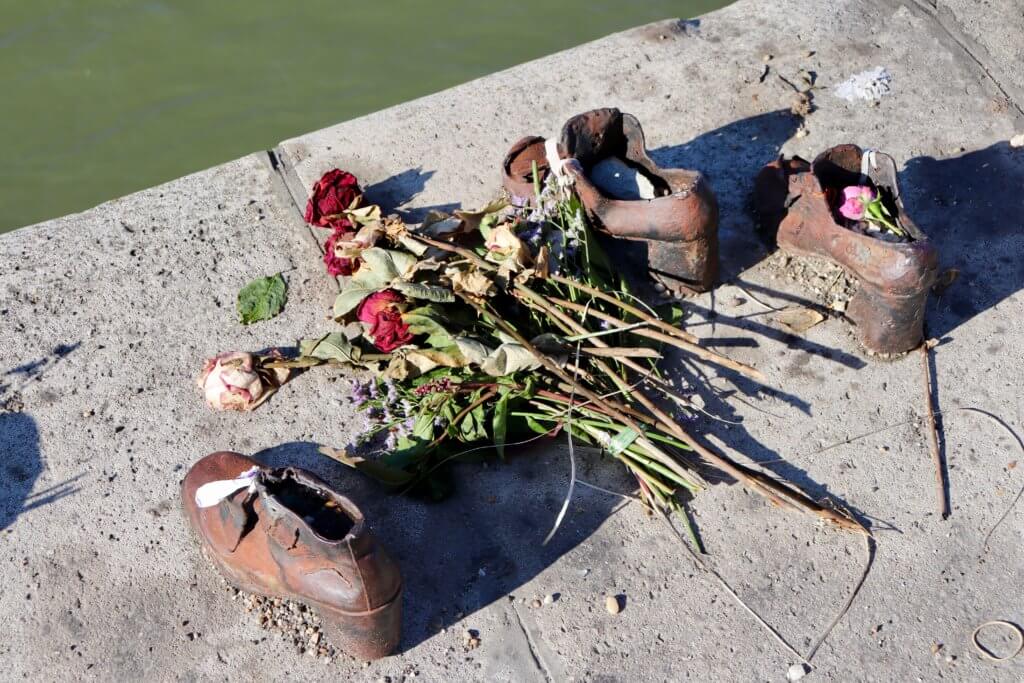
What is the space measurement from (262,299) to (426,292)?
67 centimetres

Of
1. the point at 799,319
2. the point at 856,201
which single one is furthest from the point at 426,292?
the point at 856,201

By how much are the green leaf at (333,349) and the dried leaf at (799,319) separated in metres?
1.43

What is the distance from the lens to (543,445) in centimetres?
308

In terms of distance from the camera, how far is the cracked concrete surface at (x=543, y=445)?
2.71 metres

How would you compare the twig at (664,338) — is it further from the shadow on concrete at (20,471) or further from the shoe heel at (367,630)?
the shadow on concrete at (20,471)

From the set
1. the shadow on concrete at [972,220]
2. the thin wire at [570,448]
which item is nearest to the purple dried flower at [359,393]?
the thin wire at [570,448]

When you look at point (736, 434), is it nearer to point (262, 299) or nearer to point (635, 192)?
point (635, 192)

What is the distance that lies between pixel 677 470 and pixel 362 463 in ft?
3.01

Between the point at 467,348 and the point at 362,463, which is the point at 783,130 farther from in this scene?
the point at 362,463

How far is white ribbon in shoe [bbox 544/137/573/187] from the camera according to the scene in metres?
3.22

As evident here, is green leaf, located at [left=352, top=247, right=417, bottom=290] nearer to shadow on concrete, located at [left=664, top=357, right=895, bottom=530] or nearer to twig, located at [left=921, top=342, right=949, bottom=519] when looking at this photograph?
shadow on concrete, located at [left=664, top=357, right=895, bottom=530]

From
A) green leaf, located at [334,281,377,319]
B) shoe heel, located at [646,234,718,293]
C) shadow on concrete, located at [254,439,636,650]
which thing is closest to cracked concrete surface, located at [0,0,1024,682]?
shadow on concrete, located at [254,439,636,650]

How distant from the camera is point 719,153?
3859mm

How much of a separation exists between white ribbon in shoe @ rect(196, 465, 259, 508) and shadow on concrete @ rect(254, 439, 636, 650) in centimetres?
32
